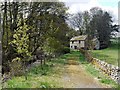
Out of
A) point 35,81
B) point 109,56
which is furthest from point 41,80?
point 109,56

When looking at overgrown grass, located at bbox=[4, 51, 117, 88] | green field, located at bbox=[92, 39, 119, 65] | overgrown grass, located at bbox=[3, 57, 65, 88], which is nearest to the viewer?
overgrown grass, located at bbox=[3, 57, 65, 88]

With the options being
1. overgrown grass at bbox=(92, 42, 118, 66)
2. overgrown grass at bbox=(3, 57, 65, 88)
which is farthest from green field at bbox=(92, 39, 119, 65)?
overgrown grass at bbox=(3, 57, 65, 88)

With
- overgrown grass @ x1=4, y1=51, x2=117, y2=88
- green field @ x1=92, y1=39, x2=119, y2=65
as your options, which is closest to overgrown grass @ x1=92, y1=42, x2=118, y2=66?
green field @ x1=92, y1=39, x2=119, y2=65

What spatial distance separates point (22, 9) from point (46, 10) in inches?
95.1

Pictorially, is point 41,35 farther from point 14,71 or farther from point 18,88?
point 18,88

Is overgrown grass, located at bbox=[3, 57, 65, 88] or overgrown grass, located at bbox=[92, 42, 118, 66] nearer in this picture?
overgrown grass, located at bbox=[3, 57, 65, 88]

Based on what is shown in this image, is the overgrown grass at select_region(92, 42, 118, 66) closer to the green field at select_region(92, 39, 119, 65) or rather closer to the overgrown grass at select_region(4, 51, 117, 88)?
the green field at select_region(92, 39, 119, 65)

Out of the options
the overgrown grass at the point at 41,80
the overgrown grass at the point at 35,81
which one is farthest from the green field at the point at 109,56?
the overgrown grass at the point at 35,81

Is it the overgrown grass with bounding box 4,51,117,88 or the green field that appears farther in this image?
the green field

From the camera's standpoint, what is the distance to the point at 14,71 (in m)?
13.2

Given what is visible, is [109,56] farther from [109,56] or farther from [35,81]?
[35,81]

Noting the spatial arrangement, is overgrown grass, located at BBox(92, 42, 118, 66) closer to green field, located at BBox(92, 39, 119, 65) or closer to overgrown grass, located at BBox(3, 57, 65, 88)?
green field, located at BBox(92, 39, 119, 65)

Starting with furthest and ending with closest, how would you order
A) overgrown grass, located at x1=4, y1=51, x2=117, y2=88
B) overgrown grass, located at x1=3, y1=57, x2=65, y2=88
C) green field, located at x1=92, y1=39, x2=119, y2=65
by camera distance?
green field, located at x1=92, y1=39, x2=119, y2=65 < overgrown grass, located at x1=4, y1=51, x2=117, y2=88 < overgrown grass, located at x1=3, y1=57, x2=65, y2=88

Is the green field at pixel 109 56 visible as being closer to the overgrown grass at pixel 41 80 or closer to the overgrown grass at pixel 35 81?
the overgrown grass at pixel 41 80
